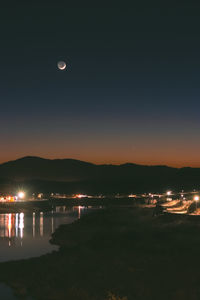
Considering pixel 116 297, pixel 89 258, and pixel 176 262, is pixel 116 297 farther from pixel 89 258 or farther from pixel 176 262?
pixel 89 258

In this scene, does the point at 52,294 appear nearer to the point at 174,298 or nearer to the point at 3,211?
the point at 174,298

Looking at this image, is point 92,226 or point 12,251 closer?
point 12,251

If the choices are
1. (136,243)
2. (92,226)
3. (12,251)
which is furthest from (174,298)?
(92,226)

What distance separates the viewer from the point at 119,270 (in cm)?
2950

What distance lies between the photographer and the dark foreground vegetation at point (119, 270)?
80.2 feet

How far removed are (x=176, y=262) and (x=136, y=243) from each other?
10264mm

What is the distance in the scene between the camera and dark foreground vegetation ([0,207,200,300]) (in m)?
24.5

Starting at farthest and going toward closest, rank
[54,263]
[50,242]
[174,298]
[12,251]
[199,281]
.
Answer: [50,242]
[12,251]
[54,263]
[199,281]
[174,298]

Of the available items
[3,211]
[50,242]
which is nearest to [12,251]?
[50,242]

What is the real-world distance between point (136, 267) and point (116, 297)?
22.5ft

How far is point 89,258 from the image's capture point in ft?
115

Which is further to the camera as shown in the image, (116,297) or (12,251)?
(12,251)

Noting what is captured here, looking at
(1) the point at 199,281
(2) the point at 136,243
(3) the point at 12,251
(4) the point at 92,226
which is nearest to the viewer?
(1) the point at 199,281

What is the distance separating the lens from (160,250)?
3481 cm
